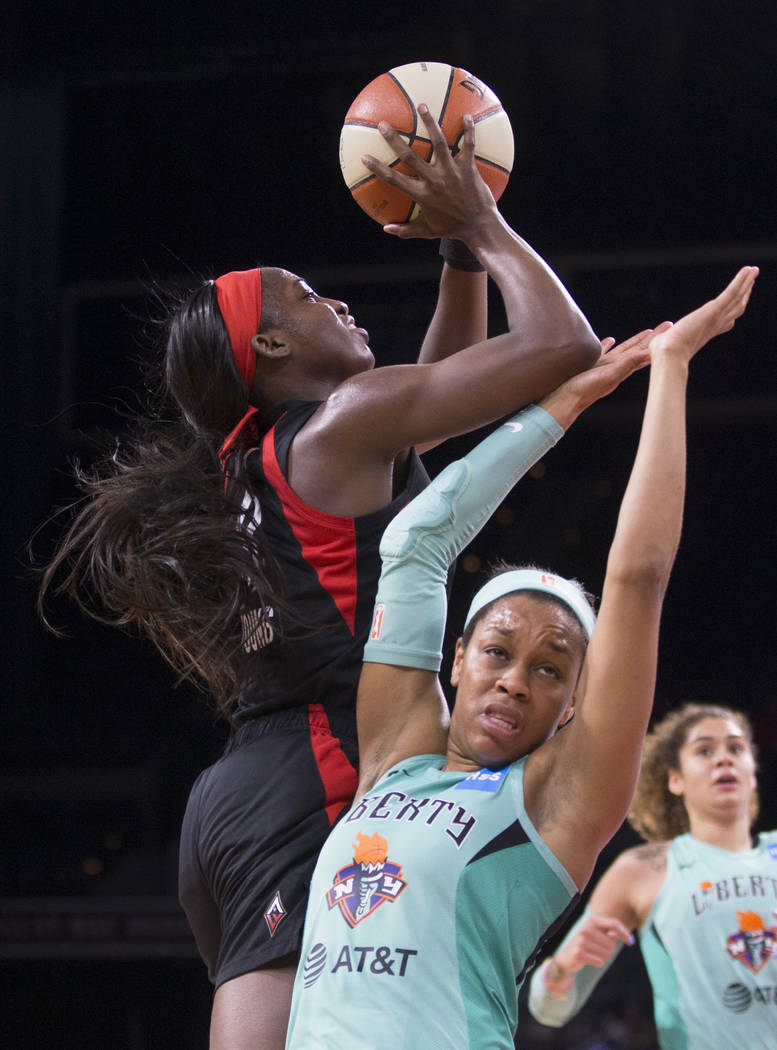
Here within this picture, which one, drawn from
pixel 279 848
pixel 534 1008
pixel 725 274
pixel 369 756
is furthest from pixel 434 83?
pixel 725 274

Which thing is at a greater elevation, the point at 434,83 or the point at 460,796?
the point at 434,83

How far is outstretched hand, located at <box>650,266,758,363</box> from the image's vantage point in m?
1.74

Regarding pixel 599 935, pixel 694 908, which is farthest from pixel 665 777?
pixel 599 935

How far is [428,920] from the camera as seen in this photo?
1.54 meters

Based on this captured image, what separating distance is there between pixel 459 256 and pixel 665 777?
111 inches

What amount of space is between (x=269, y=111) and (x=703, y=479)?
127 inches

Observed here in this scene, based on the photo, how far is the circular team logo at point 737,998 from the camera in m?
3.88

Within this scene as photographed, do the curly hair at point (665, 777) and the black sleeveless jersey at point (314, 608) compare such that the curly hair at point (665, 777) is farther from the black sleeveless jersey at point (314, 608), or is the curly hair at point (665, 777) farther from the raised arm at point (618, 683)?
the raised arm at point (618, 683)

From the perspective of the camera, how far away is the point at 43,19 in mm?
6488

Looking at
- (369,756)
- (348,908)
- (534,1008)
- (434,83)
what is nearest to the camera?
(348,908)

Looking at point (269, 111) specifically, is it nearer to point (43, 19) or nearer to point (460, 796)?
point (43, 19)

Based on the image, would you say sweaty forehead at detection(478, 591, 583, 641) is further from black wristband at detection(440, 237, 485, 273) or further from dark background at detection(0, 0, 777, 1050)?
dark background at detection(0, 0, 777, 1050)

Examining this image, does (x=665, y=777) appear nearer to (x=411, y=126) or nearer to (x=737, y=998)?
(x=737, y=998)

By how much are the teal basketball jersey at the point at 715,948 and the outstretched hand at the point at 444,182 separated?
2.85m
